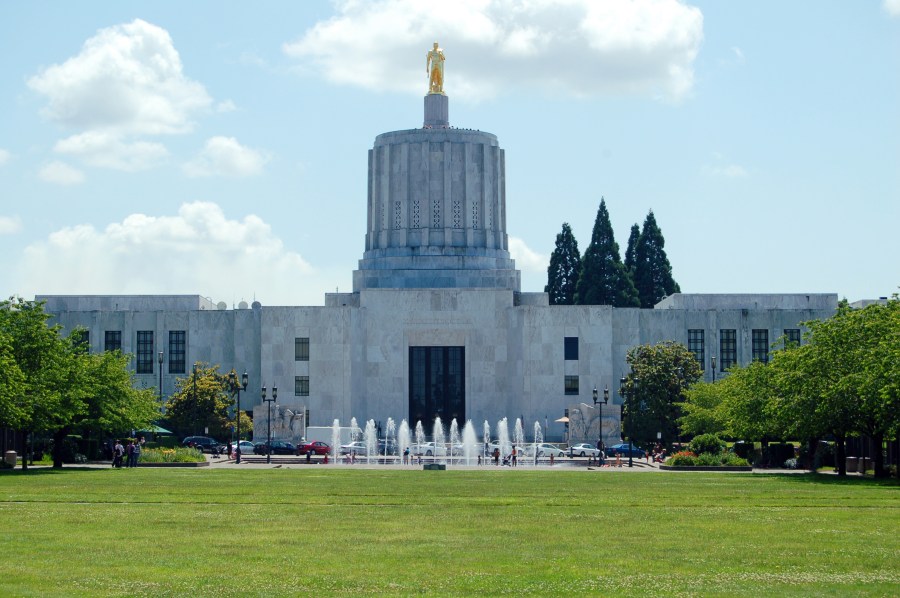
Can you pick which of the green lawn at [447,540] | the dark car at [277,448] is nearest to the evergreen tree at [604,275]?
the dark car at [277,448]

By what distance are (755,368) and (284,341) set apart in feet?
134

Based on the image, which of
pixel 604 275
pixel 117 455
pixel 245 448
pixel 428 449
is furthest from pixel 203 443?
pixel 604 275

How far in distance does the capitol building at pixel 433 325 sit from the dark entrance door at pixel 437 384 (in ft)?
0.29

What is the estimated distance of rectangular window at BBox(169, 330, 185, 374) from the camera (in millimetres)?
92375

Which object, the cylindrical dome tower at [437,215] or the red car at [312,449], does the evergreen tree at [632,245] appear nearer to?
the cylindrical dome tower at [437,215]

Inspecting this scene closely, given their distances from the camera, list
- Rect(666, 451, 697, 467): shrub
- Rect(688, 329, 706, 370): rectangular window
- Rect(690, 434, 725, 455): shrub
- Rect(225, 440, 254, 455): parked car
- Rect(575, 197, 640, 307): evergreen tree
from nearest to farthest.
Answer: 1. Rect(666, 451, 697, 467): shrub
2. Rect(690, 434, 725, 455): shrub
3. Rect(225, 440, 254, 455): parked car
4. Rect(688, 329, 706, 370): rectangular window
5. Rect(575, 197, 640, 307): evergreen tree

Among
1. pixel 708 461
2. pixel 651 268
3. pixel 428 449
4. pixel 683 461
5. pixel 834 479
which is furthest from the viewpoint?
pixel 651 268

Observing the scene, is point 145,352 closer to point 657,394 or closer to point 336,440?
point 336,440

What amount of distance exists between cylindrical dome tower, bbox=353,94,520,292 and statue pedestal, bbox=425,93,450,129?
0.31ft

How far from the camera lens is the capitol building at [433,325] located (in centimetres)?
8944

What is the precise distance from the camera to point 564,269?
4532 inches

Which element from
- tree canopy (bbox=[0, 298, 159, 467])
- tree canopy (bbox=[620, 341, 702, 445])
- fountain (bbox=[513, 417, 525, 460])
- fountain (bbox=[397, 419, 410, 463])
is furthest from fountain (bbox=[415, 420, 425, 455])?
tree canopy (bbox=[0, 298, 159, 467])

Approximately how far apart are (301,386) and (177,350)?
9.23m

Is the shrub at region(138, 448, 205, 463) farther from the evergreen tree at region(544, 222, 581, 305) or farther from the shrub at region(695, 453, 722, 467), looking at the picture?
the evergreen tree at region(544, 222, 581, 305)
